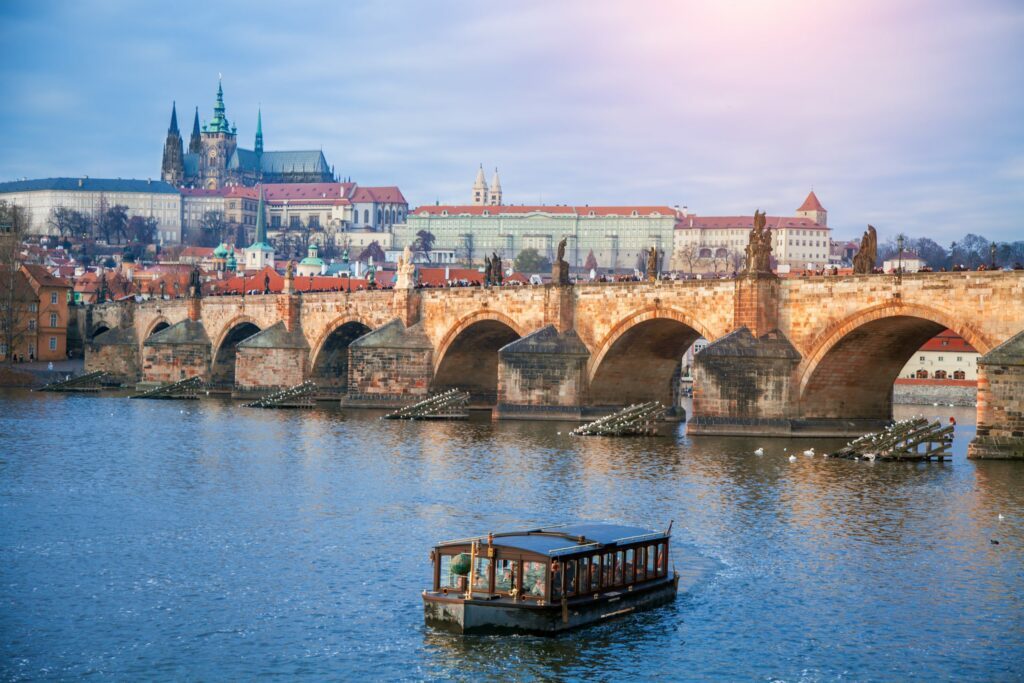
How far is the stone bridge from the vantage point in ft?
139

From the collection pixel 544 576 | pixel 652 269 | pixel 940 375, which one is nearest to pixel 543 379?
pixel 652 269

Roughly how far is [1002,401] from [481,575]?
2220 cm

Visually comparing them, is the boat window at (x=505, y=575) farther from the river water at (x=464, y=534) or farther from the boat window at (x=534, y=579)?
the river water at (x=464, y=534)

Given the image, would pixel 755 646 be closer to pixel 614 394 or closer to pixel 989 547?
pixel 989 547

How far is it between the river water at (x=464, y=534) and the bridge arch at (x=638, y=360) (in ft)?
23.3

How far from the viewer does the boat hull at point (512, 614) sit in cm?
2219

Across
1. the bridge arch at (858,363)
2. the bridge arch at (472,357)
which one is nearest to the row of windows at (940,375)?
the bridge arch at (472,357)

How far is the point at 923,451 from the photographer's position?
4697cm

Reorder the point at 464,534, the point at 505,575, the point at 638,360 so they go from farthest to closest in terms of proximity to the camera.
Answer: the point at 638,360
the point at 464,534
the point at 505,575

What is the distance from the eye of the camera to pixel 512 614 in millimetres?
22172

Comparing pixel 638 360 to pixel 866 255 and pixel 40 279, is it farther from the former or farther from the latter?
pixel 40 279

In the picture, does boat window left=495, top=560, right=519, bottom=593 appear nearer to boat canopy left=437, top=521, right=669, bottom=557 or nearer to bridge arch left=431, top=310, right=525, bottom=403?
boat canopy left=437, top=521, right=669, bottom=557

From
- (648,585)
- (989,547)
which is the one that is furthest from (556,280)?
(648,585)

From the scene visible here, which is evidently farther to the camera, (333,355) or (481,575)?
(333,355)
